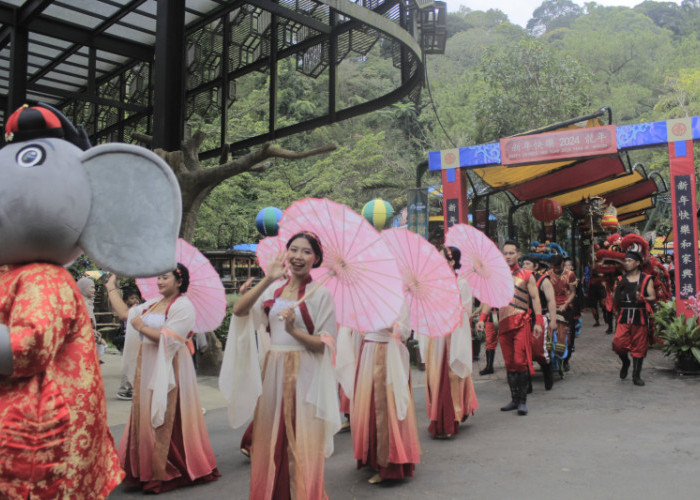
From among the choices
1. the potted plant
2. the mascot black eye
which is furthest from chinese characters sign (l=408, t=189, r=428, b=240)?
the mascot black eye

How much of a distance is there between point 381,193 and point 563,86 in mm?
9287

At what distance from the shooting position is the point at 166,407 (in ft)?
14.1

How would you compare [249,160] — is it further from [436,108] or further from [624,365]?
[436,108]

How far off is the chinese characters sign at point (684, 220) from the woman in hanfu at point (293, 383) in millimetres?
7514

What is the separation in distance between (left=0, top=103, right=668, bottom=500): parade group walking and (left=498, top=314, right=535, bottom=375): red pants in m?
0.02

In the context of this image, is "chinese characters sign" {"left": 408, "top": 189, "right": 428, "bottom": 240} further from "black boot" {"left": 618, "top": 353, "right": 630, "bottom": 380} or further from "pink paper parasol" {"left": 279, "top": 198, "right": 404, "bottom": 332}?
"pink paper parasol" {"left": 279, "top": 198, "right": 404, "bottom": 332}

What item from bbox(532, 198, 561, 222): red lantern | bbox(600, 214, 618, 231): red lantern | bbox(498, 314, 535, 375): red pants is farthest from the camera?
bbox(600, 214, 618, 231): red lantern

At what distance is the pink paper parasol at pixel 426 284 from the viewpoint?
4243mm

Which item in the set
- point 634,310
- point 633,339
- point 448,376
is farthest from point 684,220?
point 448,376

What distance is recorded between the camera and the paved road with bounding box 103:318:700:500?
4145 millimetres

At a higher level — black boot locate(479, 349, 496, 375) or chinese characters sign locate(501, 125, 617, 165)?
chinese characters sign locate(501, 125, 617, 165)

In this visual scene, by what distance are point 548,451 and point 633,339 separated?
3.35 metres

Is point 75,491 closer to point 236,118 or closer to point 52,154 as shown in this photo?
point 52,154

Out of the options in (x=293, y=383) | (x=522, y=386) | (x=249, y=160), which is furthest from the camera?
(x=249, y=160)
